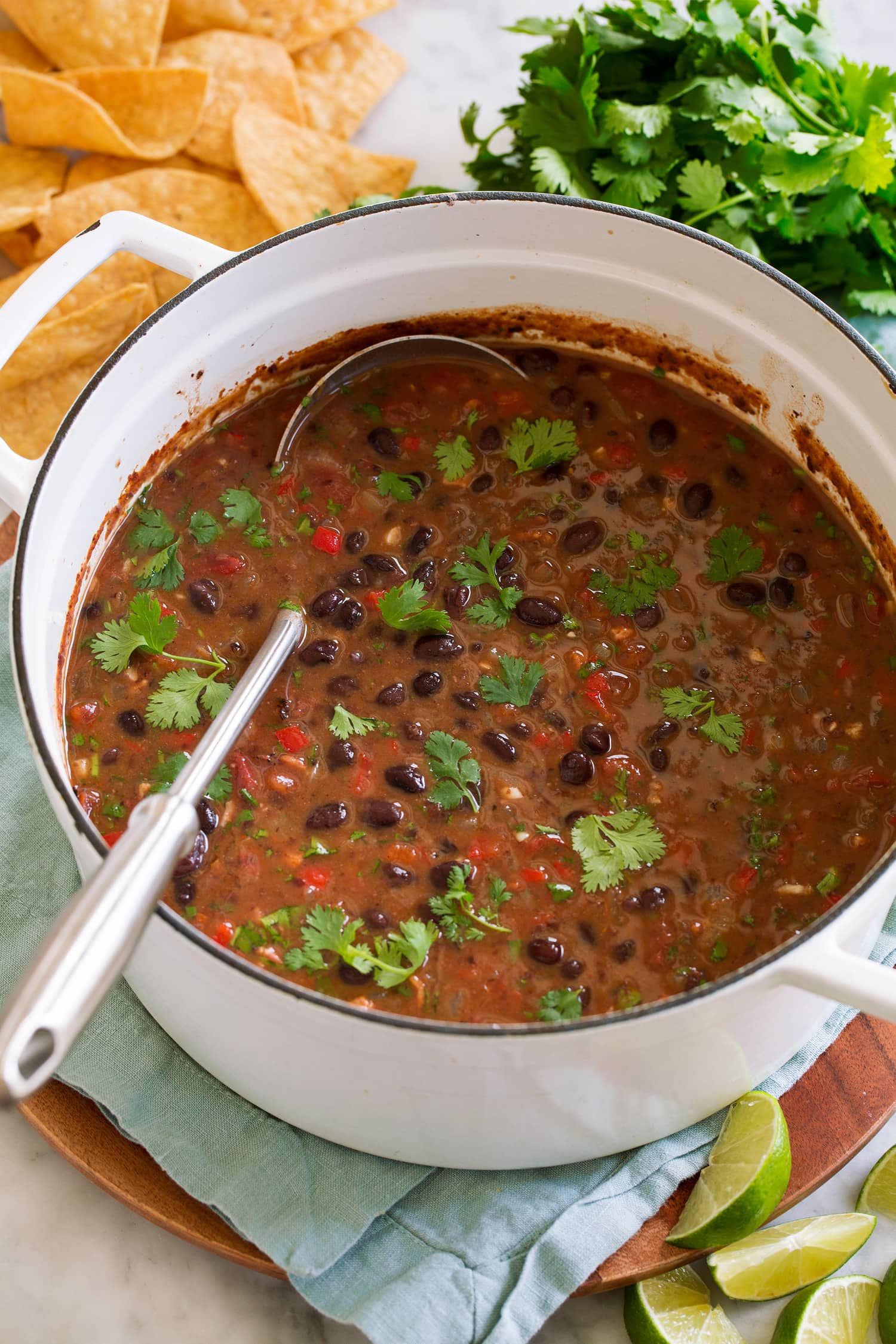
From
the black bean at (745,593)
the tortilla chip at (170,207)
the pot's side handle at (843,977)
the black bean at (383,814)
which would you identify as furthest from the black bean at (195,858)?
the tortilla chip at (170,207)

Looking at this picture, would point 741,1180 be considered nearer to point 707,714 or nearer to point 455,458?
point 707,714

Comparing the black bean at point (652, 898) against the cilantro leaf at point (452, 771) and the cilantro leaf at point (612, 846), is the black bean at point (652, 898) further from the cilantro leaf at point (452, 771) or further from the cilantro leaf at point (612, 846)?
the cilantro leaf at point (452, 771)

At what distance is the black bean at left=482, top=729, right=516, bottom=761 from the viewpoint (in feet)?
8.46

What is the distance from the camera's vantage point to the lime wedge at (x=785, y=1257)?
2.52 m

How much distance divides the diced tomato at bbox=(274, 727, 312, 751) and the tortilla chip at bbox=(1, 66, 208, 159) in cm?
209

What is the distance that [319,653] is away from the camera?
2678 millimetres

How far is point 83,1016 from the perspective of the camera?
173cm

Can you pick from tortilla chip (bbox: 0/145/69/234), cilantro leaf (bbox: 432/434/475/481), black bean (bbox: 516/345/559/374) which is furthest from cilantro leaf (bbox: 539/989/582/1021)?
tortilla chip (bbox: 0/145/69/234)

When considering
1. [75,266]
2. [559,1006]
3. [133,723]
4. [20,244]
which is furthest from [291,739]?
[20,244]

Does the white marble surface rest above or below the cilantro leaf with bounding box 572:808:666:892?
below

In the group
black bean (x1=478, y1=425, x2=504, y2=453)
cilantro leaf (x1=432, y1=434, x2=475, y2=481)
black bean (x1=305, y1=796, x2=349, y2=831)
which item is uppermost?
black bean (x1=478, y1=425, x2=504, y2=453)

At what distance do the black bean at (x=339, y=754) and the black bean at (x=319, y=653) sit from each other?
0.19 metres

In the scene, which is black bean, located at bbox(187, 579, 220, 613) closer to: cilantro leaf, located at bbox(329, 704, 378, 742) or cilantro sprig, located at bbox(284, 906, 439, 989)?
cilantro leaf, located at bbox(329, 704, 378, 742)

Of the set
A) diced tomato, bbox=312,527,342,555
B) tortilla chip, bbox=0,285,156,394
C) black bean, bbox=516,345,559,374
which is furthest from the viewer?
tortilla chip, bbox=0,285,156,394
